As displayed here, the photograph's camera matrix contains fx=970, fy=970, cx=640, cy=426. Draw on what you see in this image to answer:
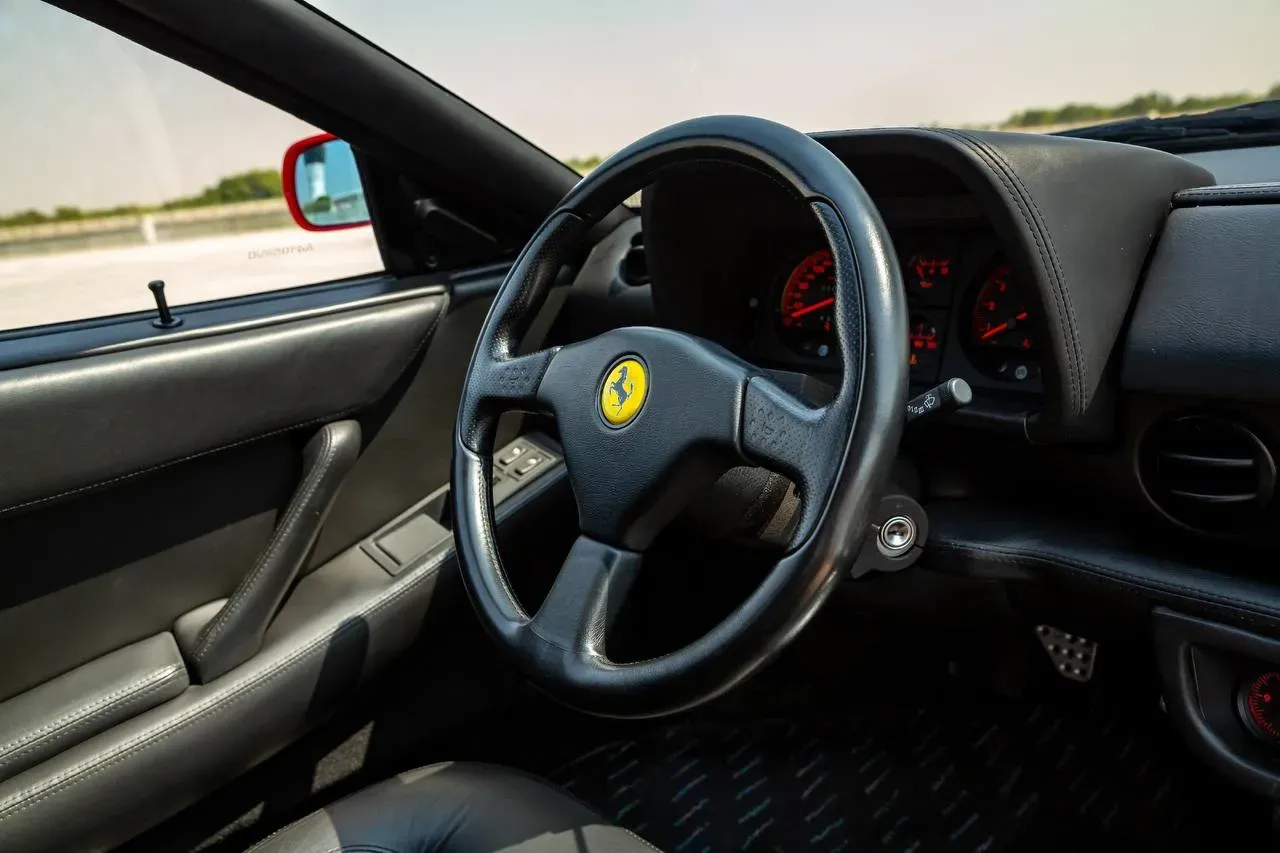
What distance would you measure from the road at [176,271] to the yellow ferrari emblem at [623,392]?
3.08ft

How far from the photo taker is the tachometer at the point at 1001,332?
1.41m

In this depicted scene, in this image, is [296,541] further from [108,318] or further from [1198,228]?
[1198,228]

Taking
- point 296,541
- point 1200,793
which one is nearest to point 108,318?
point 296,541

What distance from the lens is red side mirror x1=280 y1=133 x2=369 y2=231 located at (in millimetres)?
1797

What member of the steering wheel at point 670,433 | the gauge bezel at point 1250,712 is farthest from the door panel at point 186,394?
the gauge bezel at point 1250,712

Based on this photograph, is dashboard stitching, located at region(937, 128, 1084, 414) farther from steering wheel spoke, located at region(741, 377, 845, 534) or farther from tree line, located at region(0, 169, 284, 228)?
tree line, located at region(0, 169, 284, 228)

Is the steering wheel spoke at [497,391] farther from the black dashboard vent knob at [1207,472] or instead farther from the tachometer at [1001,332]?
the black dashboard vent knob at [1207,472]

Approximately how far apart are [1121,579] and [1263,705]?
249 millimetres

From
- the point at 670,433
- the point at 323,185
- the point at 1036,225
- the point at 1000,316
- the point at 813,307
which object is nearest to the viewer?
A: the point at 670,433

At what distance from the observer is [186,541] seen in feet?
5.03

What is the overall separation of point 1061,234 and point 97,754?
1451mm

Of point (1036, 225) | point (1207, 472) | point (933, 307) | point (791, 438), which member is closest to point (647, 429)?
point (791, 438)

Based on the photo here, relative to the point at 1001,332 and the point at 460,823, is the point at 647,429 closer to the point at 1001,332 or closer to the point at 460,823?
the point at 460,823

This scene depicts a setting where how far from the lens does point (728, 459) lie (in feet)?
3.33
